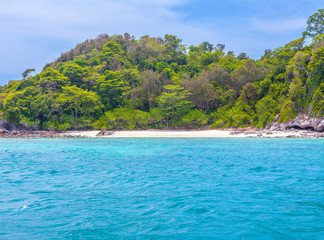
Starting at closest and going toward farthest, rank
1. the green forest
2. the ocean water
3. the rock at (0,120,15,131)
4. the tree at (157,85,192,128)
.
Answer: the ocean water < the green forest < the tree at (157,85,192,128) < the rock at (0,120,15,131)

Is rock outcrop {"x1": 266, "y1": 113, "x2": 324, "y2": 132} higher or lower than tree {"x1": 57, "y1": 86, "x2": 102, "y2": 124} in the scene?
lower

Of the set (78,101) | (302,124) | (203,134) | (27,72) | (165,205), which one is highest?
(27,72)

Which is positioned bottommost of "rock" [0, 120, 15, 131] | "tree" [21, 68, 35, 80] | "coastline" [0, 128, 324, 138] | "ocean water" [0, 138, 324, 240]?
"ocean water" [0, 138, 324, 240]

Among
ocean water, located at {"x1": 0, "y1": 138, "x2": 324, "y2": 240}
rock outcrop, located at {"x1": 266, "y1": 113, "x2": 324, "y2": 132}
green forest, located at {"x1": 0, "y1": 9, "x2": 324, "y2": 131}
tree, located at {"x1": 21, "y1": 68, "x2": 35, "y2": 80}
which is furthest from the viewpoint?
tree, located at {"x1": 21, "y1": 68, "x2": 35, "y2": 80}

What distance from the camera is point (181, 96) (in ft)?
144

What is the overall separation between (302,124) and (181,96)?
1904 cm

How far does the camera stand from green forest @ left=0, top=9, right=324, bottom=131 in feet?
115

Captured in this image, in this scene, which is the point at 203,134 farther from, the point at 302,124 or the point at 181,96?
the point at 302,124

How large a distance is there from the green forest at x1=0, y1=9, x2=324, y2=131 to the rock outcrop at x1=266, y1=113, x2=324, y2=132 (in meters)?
0.76

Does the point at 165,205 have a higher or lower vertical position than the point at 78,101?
lower

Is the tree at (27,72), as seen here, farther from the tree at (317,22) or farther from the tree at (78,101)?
the tree at (317,22)

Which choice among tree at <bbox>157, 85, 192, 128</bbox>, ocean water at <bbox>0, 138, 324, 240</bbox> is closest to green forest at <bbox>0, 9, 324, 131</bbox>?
tree at <bbox>157, 85, 192, 128</bbox>

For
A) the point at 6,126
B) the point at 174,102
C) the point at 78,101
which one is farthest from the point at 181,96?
the point at 6,126

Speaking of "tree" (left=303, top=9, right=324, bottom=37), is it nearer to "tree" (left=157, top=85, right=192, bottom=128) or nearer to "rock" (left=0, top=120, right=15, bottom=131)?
"tree" (left=157, top=85, right=192, bottom=128)
